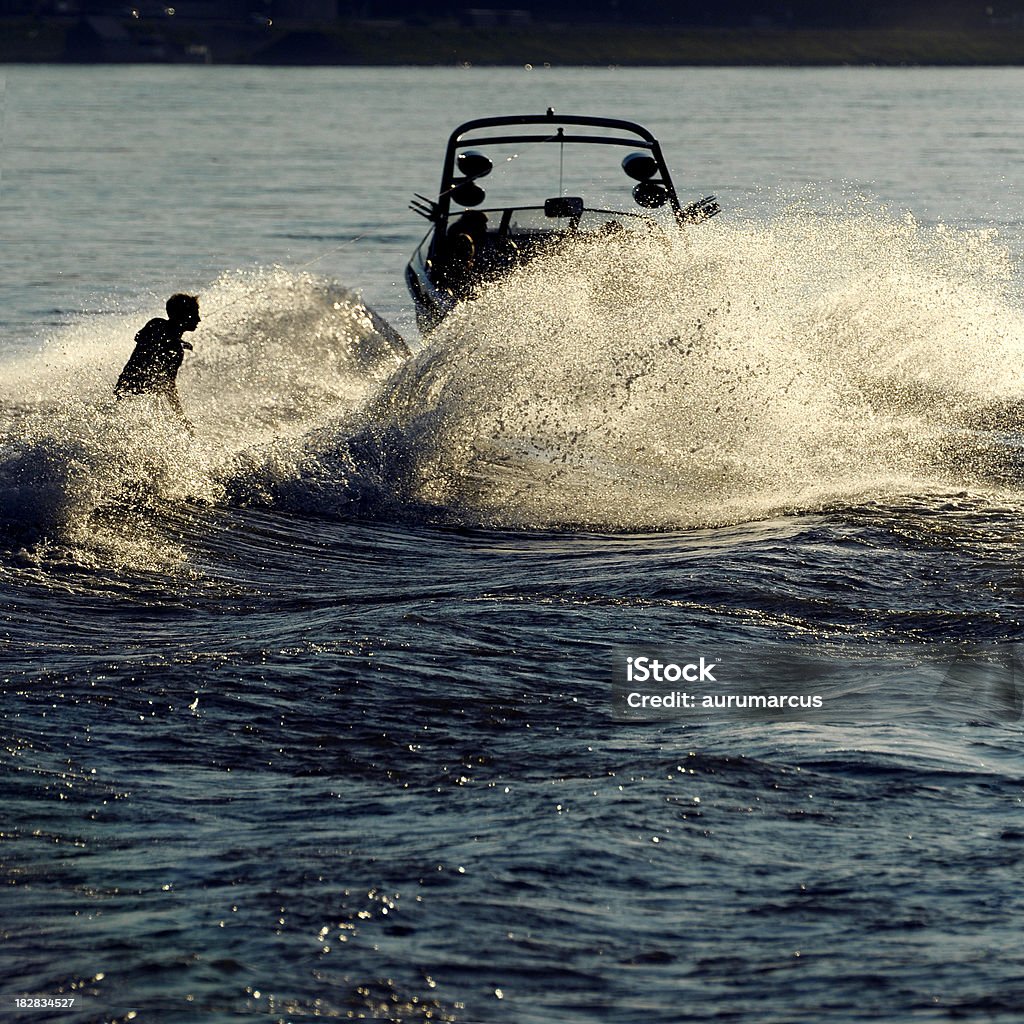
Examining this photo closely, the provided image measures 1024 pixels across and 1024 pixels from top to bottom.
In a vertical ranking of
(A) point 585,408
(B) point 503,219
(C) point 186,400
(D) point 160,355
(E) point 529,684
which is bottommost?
(C) point 186,400

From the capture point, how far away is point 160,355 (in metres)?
10.6

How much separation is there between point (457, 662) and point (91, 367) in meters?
9.97

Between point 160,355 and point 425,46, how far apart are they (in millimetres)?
74012

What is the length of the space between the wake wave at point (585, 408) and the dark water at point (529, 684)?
0.04 m

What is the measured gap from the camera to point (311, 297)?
16.9 metres

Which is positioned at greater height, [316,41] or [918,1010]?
[316,41]

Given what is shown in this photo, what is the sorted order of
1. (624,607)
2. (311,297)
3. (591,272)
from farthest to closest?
(311,297) → (591,272) → (624,607)

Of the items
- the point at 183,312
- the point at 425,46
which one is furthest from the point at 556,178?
the point at 425,46

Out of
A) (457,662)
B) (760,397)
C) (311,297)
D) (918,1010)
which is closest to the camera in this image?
(918,1010)

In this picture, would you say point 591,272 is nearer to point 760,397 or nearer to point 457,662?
point 760,397

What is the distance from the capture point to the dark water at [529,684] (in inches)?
168

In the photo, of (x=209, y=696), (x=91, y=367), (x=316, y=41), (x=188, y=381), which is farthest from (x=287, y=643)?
(x=316, y=41)

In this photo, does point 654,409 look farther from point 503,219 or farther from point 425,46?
point 425,46

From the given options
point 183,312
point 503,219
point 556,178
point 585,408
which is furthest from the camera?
point 556,178
